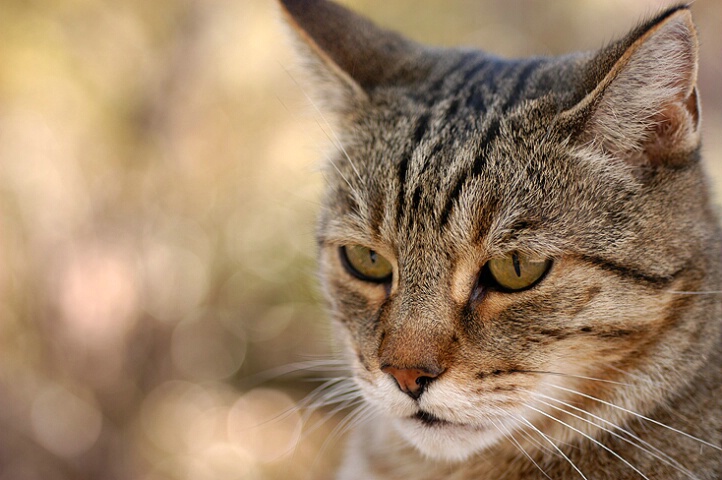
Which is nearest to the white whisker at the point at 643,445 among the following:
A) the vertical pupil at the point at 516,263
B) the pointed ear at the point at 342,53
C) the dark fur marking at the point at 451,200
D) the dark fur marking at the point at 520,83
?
the vertical pupil at the point at 516,263

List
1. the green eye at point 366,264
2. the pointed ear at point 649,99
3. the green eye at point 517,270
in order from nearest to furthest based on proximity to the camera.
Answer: the pointed ear at point 649,99 < the green eye at point 517,270 < the green eye at point 366,264

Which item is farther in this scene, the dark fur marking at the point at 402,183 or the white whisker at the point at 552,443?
the dark fur marking at the point at 402,183

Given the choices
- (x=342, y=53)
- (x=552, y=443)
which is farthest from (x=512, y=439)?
(x=342, y=53)

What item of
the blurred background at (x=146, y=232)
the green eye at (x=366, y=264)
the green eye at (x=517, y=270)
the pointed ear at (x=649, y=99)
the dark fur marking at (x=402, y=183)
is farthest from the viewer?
the blurred background at (x=146, y=232)

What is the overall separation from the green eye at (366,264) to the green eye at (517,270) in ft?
0.97

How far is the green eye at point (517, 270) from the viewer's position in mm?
1440

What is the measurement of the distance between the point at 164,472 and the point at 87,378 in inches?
31.6

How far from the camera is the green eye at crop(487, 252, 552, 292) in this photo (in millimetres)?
1440

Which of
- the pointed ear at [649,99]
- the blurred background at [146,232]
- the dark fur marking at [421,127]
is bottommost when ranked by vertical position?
the blurred background at [146,232]

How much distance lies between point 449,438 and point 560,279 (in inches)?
16.9

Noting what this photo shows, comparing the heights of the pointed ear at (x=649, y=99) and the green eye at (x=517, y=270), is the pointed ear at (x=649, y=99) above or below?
above

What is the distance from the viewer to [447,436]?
4.94 feet

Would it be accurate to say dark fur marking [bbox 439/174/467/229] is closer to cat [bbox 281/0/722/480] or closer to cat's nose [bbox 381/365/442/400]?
cat [bbox 281/0/722/480]

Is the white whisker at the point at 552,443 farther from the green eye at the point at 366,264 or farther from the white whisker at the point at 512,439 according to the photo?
the green eye at the point at 366,264
